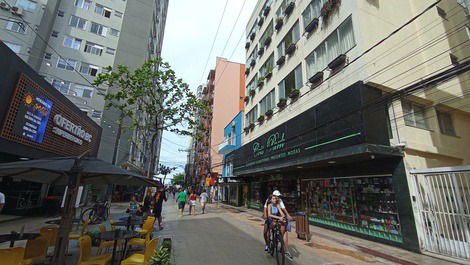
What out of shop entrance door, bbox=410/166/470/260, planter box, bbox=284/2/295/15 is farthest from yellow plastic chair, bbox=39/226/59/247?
planter box, bbox=284/2/295/15

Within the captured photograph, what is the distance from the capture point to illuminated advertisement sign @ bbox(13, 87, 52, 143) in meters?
10.4

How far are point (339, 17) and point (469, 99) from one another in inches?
308

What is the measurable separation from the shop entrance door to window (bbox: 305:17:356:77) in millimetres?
6203

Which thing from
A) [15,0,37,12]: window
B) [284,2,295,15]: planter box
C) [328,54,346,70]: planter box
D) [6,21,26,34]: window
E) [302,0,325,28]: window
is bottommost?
[328,54,346,70]: planter box

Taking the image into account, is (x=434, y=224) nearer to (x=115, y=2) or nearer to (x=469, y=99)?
(x=469, y=99)

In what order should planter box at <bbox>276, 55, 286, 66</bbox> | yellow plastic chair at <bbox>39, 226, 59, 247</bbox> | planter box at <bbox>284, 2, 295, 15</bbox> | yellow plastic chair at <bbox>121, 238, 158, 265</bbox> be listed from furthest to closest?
planter box at <bbox>276, 55, 286, 66</bbox> → planter box at <bbox>284, 2, 295, 15</bbox> → yellow plastic chair at <bbox>39, 226, 59, 247</bbox> → yellow plastic chair at <bbox>121, 238, 158, 265</bbox>

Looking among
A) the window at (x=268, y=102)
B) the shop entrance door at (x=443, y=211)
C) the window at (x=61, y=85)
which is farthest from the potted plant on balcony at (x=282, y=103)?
the window at (x=61, y=85)

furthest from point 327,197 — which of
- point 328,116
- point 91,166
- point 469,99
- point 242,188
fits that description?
point 242,188

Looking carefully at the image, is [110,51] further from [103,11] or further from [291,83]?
[291,83]

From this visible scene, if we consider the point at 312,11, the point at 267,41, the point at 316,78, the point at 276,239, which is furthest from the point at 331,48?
the point at 276,239

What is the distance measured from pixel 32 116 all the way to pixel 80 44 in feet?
70.0

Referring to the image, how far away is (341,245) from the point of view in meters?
8.28

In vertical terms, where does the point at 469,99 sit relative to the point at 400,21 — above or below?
below

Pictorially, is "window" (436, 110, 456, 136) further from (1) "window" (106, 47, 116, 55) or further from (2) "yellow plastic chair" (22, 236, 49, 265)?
(1) "window" (106, 47, 116, 55)
